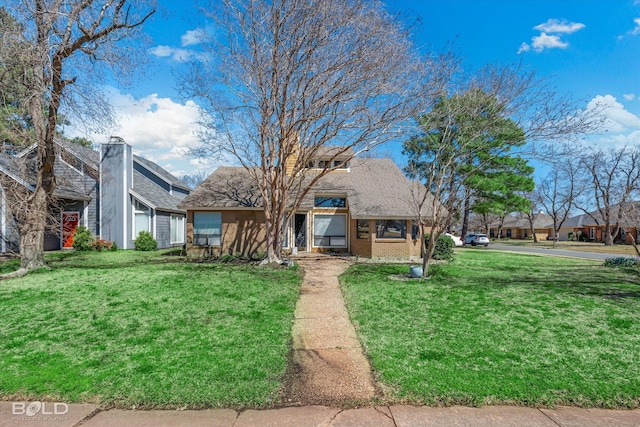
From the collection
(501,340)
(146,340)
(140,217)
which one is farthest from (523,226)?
(146,340)

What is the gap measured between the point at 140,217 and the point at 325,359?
56.8 ft

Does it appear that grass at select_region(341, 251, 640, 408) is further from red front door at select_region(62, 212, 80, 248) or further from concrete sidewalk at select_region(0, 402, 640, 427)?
red front door at select_region(62, 212, 80, 248)

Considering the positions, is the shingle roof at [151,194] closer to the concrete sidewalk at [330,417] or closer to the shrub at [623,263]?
the concrete sidewalk at [330,417]

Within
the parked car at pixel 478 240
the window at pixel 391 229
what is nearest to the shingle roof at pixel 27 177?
the window at pixel 391 229

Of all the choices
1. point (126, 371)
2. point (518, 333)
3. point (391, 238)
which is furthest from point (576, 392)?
point (391, 238)

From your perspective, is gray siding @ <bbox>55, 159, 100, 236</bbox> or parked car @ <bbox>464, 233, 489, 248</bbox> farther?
parked car @ <bbox>464, 233, 489, 248</bbox>

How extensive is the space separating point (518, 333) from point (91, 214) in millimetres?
19808

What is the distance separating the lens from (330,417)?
10.8 feet

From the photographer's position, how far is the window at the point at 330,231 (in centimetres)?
1766

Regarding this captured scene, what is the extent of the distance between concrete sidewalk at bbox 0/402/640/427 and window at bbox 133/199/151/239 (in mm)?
16525

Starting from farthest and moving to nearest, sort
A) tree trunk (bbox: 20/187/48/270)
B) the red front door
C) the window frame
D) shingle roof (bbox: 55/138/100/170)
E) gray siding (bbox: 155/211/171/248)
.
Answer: gray siding (bbox: 155/211/171/248)
the window frame
the red front door
shingle roof (bbox: 55/138/100/170)
tree trunk (bbox: 20/187/48/270)

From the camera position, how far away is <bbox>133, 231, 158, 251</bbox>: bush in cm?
1778

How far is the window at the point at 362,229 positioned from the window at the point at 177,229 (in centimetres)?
1205

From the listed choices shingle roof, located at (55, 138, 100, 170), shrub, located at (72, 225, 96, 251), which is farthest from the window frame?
shingle roof, located at (55, 138, 100, 170)
